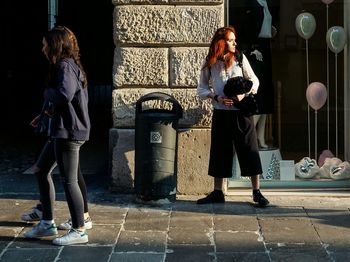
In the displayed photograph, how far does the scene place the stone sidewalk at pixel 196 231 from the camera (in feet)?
18.4

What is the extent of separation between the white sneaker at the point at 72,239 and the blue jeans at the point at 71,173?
0.05m

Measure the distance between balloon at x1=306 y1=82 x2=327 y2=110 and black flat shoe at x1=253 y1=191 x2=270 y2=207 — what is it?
1504 millimetres

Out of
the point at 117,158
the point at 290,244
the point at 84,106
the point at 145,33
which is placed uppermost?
the point at 145,33

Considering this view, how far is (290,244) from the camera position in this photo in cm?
584

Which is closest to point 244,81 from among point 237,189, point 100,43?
point 237,189

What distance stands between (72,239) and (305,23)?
12.6 feet

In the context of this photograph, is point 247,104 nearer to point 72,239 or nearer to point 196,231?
point 196,231

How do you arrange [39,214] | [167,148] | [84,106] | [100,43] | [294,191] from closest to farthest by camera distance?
[84,106] < [39,214] < [167,148] < [294,191] < [100,43]

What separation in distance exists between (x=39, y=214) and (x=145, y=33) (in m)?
2.31

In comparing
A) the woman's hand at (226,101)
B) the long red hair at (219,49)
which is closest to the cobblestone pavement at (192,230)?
the woman's hand at (226,101)

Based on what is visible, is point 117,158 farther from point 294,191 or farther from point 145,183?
point 294,191

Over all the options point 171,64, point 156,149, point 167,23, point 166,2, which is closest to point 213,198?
point 156,149

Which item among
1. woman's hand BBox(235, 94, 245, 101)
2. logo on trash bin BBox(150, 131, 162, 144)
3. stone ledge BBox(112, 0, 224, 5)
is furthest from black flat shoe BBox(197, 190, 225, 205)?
stone ledge BBox(112, 0, 224, 5)

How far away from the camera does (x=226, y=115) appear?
6965 mm
